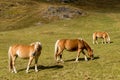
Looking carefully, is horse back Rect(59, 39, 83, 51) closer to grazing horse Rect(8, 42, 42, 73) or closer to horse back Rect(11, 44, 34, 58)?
grazing horse Rect(8, 42, 42, 73)

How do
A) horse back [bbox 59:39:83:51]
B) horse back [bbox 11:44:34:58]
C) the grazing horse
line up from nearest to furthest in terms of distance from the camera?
the grazing horse
horse back [bbox 11:44:34:58]
horse back [bbox 59:39:83:51]

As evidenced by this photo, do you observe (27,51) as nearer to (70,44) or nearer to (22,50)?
(22,50)

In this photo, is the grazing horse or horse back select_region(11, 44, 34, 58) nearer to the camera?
the grazing horse

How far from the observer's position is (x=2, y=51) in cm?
3931

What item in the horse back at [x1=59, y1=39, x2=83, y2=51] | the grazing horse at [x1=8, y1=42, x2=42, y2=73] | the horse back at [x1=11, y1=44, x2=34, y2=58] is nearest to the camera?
the grazing horse at [x1=8, y1=42, x2=42, y2=73]

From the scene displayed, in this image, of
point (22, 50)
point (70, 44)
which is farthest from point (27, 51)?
point (70, 44)

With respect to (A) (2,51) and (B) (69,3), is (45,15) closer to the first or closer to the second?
(B) (69,3)

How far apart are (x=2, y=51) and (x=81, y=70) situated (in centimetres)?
1899

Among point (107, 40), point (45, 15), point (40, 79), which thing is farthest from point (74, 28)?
point (40, 79)

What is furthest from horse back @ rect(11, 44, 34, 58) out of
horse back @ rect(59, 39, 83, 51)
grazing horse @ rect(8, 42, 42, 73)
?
horse back @ rect(59, 39, 83, 51)

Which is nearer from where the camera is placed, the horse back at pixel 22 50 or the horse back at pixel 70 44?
the horse back at pixel 22 50

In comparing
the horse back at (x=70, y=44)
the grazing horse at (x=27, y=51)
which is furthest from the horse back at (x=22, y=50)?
the horse back at (x=70, y=44)

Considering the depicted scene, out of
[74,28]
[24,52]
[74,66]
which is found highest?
[24,52]

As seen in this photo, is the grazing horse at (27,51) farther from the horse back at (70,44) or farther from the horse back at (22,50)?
the horse back at (70,44)
